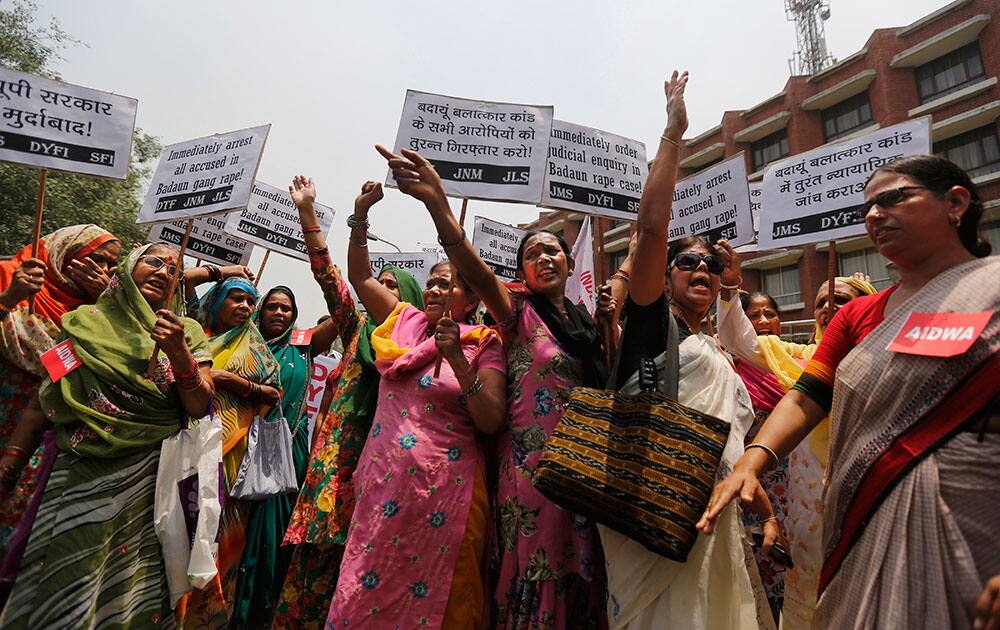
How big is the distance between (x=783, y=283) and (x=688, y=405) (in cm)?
2141

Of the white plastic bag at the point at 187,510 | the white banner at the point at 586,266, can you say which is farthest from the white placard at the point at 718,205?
the white plastic bag at the point at 187,510

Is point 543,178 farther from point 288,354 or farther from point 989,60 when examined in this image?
point 989,60

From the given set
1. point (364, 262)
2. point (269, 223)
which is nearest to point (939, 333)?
point (364, 262)

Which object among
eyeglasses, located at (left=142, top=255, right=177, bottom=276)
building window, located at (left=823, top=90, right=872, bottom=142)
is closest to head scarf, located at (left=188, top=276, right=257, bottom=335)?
eyeglasses, located at (left=142, top=255, right=177, bottom=276)

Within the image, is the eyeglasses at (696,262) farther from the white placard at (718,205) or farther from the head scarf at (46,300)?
the head scarf at (46,300)

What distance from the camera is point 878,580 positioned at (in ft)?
4.44

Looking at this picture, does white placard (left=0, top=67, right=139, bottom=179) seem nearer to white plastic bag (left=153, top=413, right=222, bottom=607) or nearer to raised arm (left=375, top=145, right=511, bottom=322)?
white plastic bag (left=153, top=413, right=222, bottom=607)

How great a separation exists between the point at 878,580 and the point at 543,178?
7.30 ft

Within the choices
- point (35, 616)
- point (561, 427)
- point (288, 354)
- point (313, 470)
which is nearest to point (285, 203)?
point (288, 354)

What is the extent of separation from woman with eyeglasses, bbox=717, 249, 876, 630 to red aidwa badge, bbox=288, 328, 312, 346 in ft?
8.53

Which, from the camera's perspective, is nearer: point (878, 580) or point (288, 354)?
point (878, 580)

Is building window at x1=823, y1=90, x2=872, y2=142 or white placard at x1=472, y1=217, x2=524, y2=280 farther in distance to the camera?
building window at x1=823, y1=90, x2=872, y2=142

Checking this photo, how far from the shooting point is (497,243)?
681 cm

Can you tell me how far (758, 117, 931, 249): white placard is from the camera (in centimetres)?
326
